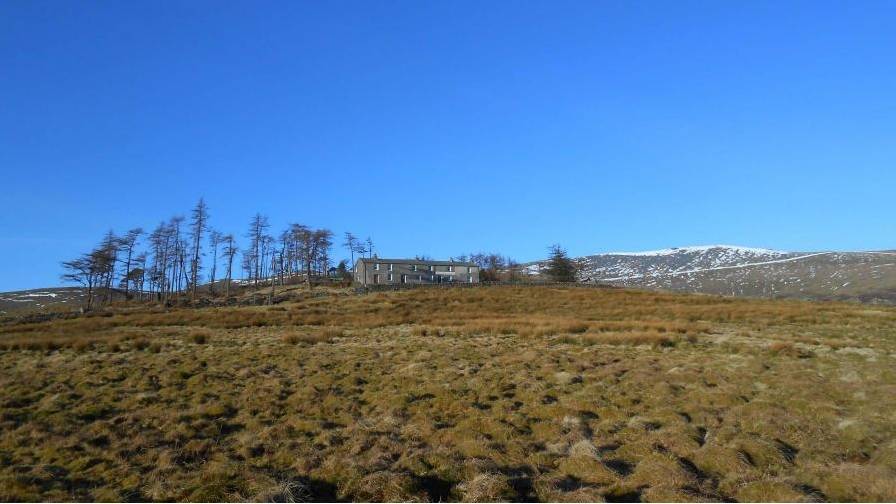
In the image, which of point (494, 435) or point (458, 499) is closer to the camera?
point (458, 499)

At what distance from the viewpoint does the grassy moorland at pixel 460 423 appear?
7.27 meters

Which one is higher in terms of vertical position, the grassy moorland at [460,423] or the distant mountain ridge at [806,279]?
the distant mountain ridge at [806,279]

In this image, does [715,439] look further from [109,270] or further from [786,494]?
[109,270]

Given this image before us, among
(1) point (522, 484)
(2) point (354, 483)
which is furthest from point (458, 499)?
(2) point (354, 483)

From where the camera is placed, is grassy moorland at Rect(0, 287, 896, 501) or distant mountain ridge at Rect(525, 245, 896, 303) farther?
distant mountain ridge at Rect(525, 245, 896, 303)

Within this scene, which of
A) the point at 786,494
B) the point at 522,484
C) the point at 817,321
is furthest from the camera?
the point at 817,321

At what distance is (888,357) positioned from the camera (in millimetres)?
16562

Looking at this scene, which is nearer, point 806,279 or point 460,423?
point 460,423

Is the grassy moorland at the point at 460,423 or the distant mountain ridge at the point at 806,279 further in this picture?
the distant mountain ridge at the point at 806,279

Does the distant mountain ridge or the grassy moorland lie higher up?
the distant mountain ridge

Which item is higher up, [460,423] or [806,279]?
[806,279]

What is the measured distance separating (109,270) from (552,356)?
75.3 m

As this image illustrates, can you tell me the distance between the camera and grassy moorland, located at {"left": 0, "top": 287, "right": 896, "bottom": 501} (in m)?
7.27

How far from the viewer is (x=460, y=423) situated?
33.7 feet
